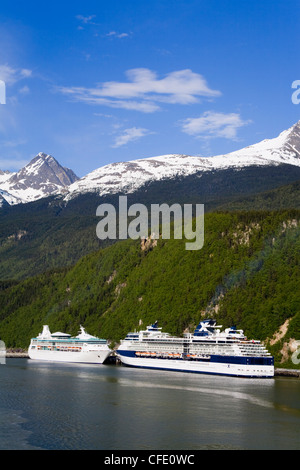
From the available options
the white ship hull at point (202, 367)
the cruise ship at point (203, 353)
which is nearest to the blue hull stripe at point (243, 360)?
the cruise ship at point (203, 353)

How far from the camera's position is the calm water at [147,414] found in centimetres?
6456

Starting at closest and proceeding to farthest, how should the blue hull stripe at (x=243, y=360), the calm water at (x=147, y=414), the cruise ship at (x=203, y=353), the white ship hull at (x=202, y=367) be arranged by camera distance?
the calm water at (x=147, y=414) → the white ship hull at (x=202, y=367) → the blue hull stripe at (x=243, y=360) → the cruise ship at (x=203, y=353)

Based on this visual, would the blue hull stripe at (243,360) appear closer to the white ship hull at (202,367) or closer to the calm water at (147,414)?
the white ship hull at (202,367)

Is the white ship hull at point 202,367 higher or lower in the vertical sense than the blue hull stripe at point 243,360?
lower

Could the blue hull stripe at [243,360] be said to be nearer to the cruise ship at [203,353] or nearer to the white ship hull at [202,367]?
the cruise ship at [203,353]

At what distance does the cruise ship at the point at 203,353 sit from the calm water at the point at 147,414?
16.0 m

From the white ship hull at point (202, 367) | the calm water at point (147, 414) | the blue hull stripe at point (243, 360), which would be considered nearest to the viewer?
the calm water at point (147, 414)

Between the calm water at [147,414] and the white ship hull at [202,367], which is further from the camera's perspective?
the white ship hull at [202,367]

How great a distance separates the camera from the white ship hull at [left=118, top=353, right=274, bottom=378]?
456 ft

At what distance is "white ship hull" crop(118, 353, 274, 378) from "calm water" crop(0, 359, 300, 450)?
47.3ft

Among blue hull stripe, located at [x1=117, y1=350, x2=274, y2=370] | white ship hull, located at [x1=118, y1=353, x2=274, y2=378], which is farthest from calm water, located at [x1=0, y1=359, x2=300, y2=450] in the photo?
Answer: blue hull stripe, located at [x1=117, y1=350, x2=274, y2=370]

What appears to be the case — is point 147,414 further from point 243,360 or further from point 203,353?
point 203,353

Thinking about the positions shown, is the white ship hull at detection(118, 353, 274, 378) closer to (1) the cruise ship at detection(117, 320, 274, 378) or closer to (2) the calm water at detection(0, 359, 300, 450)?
(1) the cruise ship at detection(117, 320, 274, 378)
